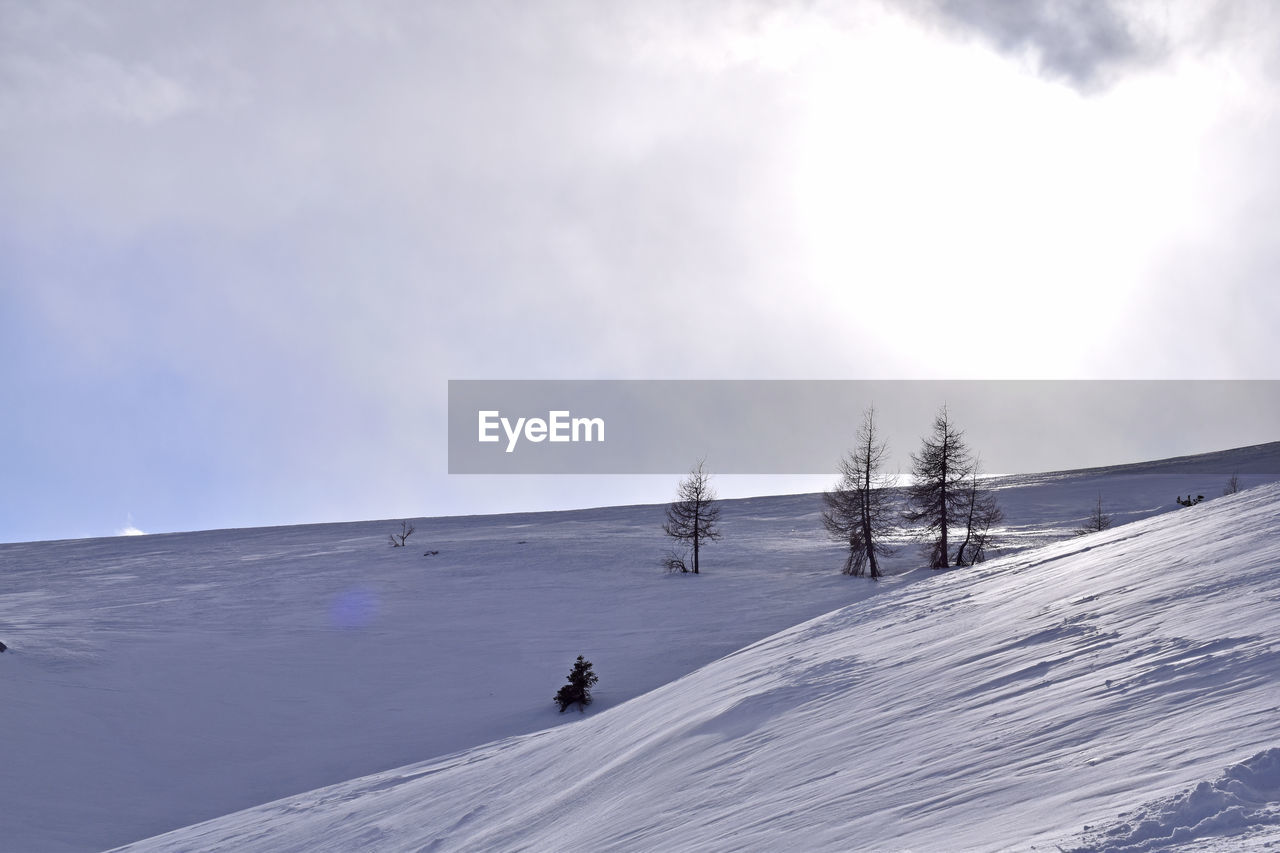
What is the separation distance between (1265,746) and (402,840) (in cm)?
808

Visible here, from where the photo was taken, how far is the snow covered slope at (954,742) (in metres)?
3.83

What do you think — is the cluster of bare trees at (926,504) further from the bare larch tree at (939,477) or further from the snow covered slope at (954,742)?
the snow covered slope at (954,742)

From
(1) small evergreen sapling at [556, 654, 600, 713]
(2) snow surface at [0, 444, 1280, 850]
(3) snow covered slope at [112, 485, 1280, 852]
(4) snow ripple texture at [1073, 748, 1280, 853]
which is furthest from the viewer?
(1) small evergreen sapling at [556, 654, 600, 713]

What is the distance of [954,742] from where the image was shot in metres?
5.43

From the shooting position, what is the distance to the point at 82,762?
59.9 feet

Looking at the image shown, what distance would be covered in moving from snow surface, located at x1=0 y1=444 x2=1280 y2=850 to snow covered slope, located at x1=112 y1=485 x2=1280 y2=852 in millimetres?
30

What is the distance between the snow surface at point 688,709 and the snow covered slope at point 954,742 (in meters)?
0.03

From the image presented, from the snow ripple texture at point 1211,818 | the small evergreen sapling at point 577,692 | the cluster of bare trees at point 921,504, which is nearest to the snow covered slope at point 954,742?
the snow ripple texture at point 1211,818

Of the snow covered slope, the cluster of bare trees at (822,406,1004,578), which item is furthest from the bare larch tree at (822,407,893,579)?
the snow covered slope

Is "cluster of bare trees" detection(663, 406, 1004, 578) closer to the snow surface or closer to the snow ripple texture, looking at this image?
the snow surface

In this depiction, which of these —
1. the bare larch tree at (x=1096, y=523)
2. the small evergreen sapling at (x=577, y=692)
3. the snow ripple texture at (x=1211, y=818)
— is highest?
the snow ripple texture at (x=1211, y=818)

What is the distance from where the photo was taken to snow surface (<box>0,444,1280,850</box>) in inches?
172

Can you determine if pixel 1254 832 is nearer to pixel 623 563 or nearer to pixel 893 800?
pixel 893 800

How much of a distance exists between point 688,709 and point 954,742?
4848 mm
